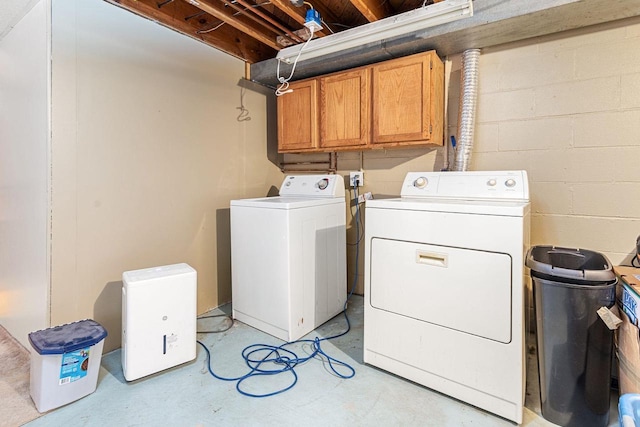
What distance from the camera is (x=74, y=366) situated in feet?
5.30

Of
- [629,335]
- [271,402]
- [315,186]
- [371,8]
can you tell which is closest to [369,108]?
[371,8]

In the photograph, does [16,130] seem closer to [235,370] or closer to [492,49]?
[235,370]

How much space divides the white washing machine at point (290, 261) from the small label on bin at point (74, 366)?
1.07 metres

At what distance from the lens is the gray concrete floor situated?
1.51 metres

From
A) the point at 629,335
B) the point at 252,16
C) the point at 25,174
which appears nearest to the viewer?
the point at 629,335

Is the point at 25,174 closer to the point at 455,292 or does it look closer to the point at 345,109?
the point at 345,109

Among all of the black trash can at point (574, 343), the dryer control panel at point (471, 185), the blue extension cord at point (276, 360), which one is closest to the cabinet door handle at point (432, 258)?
the black trash can at point (574, 343)

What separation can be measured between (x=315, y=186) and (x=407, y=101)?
1.01 m

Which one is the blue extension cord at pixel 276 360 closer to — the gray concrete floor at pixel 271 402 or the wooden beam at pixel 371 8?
the gray concrete floor at pixel 271 402

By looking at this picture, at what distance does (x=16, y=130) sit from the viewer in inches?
87.7

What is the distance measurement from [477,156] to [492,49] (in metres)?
0.78

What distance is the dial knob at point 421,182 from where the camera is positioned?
7.34 feet

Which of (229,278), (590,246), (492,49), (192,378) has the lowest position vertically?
(192,378)

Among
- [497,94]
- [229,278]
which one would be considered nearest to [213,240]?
[229,278]
